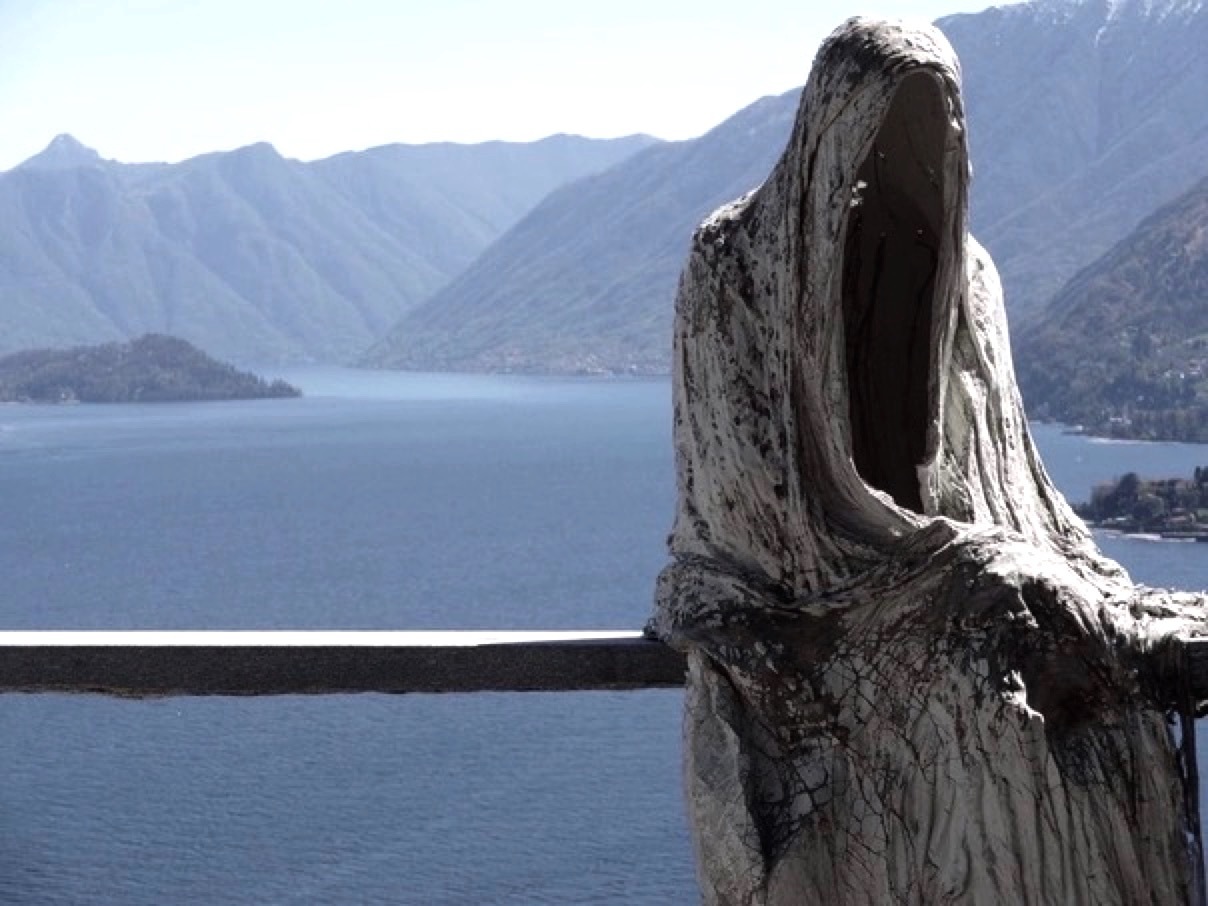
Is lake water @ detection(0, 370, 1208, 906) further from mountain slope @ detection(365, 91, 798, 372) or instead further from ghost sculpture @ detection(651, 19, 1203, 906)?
mountain slope @ detection(365, 91, 798, 372)

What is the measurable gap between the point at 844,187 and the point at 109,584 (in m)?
44.6

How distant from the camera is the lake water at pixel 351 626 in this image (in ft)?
56.5

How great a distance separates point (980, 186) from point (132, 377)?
66292 millimetres

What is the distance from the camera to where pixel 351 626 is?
36031 millimetres

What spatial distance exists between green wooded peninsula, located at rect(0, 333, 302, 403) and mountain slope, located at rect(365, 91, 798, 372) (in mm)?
26109

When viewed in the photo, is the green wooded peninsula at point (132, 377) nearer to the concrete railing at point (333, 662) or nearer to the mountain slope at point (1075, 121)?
the mountain slope at point (1075, 121)

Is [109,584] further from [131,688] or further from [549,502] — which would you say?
[131,688]

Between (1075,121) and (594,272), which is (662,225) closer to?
(594,272)

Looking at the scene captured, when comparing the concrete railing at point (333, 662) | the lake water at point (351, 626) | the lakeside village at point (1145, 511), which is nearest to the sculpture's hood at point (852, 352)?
the concrete railing at point (333, 662)

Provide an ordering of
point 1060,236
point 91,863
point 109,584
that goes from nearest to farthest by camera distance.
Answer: point 91,863 → point 109,584 → point 1060,236

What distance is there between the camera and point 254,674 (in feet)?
9.45

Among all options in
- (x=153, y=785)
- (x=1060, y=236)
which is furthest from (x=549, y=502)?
(x=1060, y=236)

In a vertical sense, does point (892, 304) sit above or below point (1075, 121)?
below

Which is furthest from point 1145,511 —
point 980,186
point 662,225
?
point 662,225
